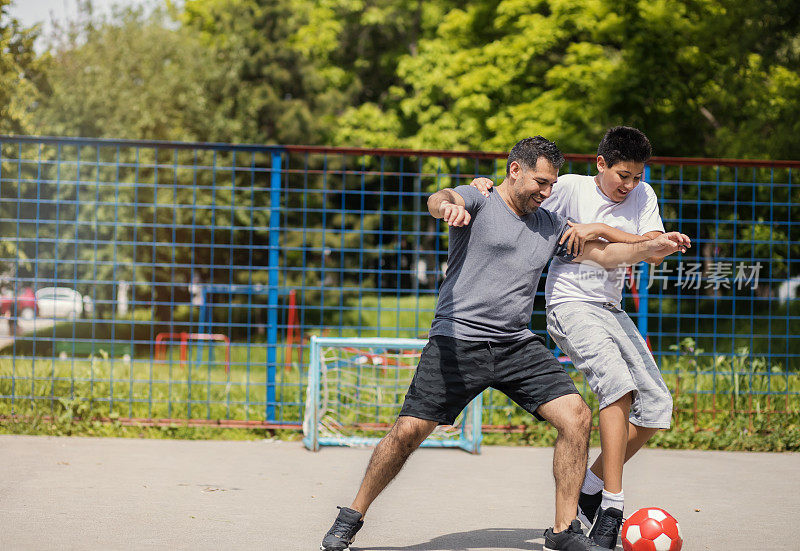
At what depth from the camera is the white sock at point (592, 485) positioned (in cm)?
486

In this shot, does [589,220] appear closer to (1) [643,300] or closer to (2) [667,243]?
(2) [667,243]

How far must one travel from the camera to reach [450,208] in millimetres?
4121

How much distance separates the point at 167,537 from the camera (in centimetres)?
463

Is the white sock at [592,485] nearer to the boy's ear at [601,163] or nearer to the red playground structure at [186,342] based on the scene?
the boy's ear at [601,163]

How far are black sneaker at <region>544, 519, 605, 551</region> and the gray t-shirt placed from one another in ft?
3.05

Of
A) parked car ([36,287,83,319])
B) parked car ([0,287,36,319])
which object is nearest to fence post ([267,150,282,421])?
parked car ([36,287,83,319])

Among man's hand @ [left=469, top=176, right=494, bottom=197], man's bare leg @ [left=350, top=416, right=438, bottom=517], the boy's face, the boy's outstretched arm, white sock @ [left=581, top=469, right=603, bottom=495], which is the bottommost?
white sock @ [left=581, top=469, right=603, bottom=495]

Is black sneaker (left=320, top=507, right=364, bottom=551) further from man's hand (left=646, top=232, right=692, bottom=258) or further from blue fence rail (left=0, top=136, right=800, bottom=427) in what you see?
blue fence rail (left=0, top=136, right=800, bottom=427)

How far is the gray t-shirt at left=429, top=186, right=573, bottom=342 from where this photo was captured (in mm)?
4457

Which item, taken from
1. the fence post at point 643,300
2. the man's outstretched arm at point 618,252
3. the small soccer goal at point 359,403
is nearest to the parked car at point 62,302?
the small soccer goal at point 359,403

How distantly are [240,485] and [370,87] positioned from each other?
29.9m

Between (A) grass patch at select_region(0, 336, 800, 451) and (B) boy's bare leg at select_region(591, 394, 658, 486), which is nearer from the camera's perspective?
(B) boy's bare leg at select_region(591, 394, 658, 486)

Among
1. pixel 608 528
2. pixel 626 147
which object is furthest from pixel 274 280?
pixel 608 528

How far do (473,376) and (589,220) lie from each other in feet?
3.64
